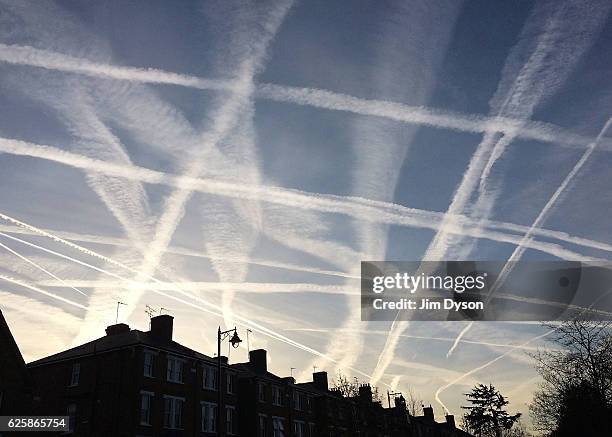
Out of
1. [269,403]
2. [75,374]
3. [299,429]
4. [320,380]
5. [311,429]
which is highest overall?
[320,380]

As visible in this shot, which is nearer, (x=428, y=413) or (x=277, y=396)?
(x=277, y=396)

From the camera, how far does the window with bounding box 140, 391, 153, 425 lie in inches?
1570

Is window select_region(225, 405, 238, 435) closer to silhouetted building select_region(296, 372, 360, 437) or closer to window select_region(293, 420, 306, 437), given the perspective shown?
window select_region(293, 420, 306, 437)

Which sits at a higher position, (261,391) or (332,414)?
(261,391)

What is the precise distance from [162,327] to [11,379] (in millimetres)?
16769

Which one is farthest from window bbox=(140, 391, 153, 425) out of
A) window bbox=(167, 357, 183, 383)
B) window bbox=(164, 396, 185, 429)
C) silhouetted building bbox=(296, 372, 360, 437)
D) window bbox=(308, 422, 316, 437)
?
window bbox=(308, 422, 316, 437)

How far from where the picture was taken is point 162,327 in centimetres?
4753

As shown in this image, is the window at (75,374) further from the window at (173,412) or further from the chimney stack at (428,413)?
the chimney stack at (428,413)

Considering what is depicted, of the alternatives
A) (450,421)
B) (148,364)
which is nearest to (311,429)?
(148,364)

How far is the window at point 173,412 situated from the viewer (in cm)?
4194

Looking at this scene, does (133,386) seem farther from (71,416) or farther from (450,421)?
(450,421)

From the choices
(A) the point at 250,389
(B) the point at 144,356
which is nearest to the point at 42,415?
(B) the point at 144,356

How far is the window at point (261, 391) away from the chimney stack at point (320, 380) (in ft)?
57.9

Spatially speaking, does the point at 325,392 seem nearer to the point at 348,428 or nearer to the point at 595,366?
the point at 348,428
